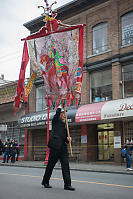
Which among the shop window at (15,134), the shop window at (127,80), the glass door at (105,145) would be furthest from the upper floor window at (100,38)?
the shop window at (15,134)

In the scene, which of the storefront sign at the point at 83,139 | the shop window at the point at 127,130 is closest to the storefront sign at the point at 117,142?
the shop window at the point at 127,130

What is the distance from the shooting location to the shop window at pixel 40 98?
83.5 ft

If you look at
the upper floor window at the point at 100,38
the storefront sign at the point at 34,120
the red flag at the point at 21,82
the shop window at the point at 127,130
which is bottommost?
the shop window at the point at 127,130

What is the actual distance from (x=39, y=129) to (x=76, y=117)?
20.8ft

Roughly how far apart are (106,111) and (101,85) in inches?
142

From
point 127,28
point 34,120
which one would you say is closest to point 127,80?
point 127,28

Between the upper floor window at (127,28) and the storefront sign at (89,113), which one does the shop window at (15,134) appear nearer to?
the storefront sign at (89,113)

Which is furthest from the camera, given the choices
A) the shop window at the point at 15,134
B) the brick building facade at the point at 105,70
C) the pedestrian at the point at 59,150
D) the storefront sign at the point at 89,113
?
the shop window at the point at 15,134

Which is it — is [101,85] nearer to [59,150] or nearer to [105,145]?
[105,145]

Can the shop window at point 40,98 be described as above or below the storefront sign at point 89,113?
above

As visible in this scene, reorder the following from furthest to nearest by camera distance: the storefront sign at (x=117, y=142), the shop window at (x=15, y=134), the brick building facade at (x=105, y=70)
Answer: the shop window at (x=15, y=134), the brick building facade at (x=105, y=70), the storefront sign at (x=117, y=142)

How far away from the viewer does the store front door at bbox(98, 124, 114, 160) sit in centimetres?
2016

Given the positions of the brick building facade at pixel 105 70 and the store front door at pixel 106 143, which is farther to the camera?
the store front door at pixel 106 143

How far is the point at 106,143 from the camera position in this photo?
816 inches
